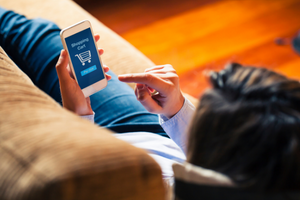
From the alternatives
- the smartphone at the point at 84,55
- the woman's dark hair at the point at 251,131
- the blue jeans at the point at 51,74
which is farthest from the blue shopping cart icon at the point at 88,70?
the woman's dark hair at the point at 251,131

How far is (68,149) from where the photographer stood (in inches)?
10.8

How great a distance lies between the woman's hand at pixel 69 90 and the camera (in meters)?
0.63

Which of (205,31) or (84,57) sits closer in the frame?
(84,57)

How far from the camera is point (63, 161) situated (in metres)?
0.26

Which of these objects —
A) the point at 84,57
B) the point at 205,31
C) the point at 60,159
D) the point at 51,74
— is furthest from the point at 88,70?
the point at 205,31

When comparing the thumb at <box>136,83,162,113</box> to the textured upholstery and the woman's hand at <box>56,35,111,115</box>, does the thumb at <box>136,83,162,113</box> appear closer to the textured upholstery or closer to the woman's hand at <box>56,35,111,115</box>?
the woman's hand at <box>56,35,111,115</box>

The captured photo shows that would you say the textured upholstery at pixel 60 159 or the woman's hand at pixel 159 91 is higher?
the textured upholstery at pixel 60 159

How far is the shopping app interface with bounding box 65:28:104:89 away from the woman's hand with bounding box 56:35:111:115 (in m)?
0.04

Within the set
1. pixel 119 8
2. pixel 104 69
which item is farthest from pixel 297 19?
pixel 104 69

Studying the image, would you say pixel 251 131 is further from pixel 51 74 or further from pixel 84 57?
pixel 51 74

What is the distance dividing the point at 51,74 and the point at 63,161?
64cm

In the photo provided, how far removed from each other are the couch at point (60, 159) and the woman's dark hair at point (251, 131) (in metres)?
0.07

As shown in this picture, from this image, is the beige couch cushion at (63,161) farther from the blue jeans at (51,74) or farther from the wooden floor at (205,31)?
the wooden floor at (205,31)

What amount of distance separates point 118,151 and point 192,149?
0.10 meters
